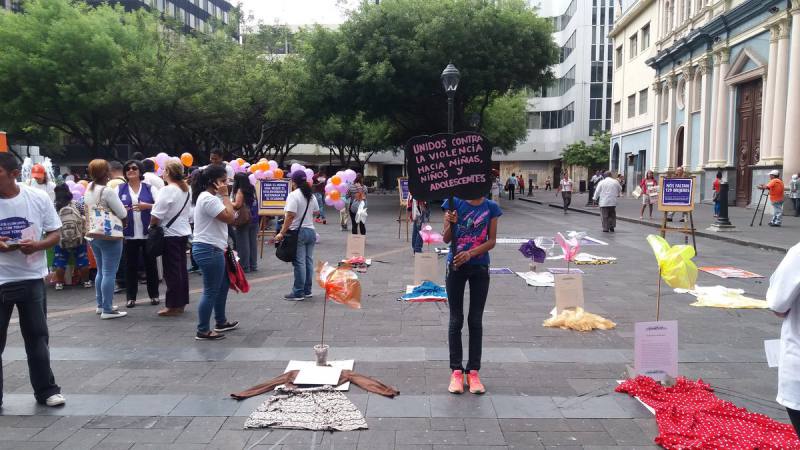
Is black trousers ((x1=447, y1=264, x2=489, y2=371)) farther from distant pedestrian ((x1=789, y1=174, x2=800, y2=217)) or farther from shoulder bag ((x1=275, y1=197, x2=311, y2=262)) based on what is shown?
distant pedestrian ((x1=789, y1=174, x2=800, y2=217))

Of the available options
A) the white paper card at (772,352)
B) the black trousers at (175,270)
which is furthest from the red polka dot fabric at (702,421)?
the black trousers at (175,270)

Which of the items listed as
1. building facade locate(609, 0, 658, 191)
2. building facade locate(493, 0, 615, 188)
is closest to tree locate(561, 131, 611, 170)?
building facade locate(609, 0, 658, 191)

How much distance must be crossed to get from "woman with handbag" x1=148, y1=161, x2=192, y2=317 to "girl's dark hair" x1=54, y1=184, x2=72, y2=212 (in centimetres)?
261

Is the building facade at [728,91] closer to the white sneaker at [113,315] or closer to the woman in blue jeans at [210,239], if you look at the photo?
the woman in blue jeans at [210,239]

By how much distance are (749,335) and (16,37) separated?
29312mm

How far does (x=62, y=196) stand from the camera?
8.55 m

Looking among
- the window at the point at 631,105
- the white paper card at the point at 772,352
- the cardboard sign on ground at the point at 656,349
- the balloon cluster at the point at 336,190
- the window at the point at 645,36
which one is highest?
the window at the point at 645,36

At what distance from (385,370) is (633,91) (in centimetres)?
3880

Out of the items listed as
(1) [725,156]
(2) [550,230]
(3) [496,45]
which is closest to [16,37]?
(3) [496,45]

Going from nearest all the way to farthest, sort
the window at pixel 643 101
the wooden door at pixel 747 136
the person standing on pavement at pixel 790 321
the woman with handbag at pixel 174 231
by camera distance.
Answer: the person standing on pavement at pixel 790 321 → the woman with handbag at pixel 174 231 → the wooden door at pixel 747 136 → the window at pixel 643 101

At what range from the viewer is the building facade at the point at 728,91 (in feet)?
68.4

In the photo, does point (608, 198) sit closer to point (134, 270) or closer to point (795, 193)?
point (795, 193)

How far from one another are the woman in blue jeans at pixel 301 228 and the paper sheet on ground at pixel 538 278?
3392mm

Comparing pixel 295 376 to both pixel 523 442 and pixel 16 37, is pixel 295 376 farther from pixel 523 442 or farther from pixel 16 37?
pixel 16 37
